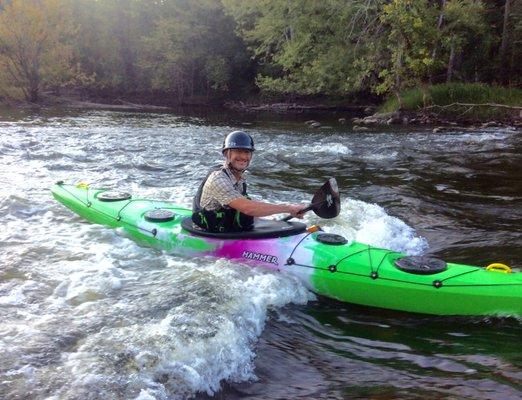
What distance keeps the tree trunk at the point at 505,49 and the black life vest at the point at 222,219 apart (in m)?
16.6

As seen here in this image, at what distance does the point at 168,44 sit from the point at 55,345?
1011 inches

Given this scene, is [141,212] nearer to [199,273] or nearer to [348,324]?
[199,273]

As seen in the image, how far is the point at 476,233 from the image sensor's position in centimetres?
529

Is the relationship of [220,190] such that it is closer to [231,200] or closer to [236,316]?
[231,200]

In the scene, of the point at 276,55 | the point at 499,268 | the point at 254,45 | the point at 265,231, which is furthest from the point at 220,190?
the point at 254,45

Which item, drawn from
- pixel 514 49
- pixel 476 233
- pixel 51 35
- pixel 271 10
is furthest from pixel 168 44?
pixel 476 233

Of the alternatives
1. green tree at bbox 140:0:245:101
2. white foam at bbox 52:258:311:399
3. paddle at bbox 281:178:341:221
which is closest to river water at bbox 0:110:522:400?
white foam at bbox 52:258:311:399

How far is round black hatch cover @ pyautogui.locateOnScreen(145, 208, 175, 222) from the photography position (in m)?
5.05

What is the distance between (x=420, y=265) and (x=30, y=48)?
22006 mm

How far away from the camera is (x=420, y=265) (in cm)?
376

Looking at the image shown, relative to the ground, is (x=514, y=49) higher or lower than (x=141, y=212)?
higher

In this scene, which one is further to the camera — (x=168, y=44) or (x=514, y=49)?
(x=168, y=44)

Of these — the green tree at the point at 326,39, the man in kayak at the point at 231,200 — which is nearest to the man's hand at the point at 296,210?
the man in kayak at the point at 231,200

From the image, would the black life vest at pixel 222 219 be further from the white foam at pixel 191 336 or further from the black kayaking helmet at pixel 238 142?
the white foam at pixel 191 336
